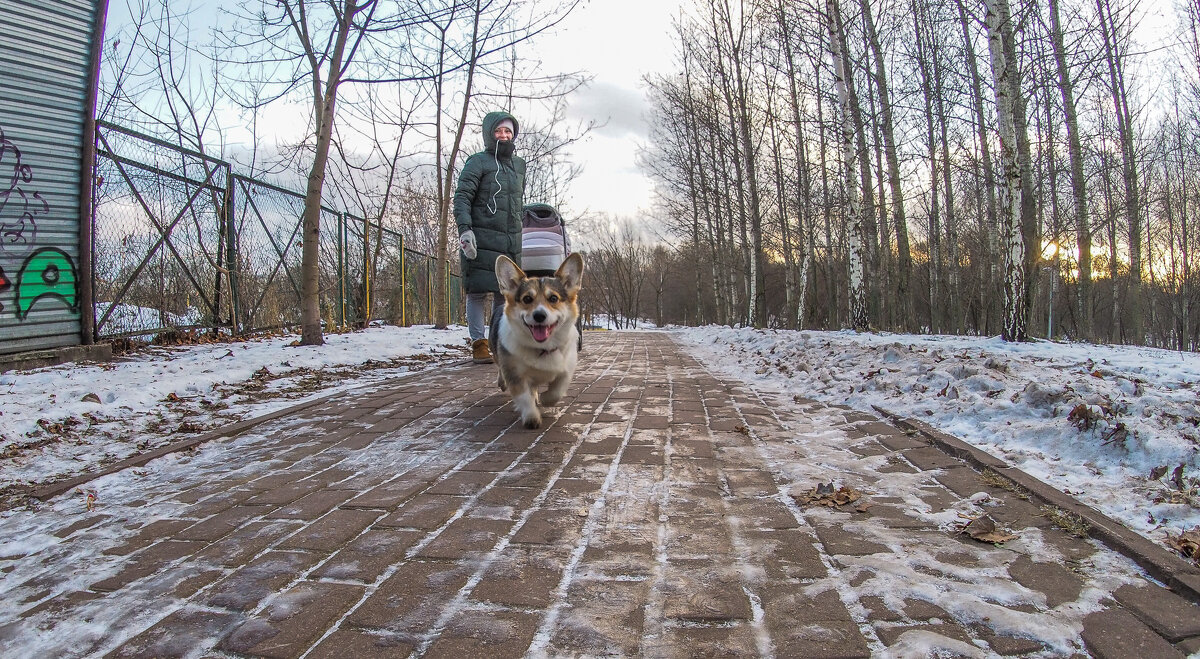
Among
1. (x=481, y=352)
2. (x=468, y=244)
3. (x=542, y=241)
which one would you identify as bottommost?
(x=481, y=352)

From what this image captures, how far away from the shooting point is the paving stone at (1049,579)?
1.73 meters

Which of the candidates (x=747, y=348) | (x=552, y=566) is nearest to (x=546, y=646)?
(x=552, y=566)

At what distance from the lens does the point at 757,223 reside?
17.7 meters

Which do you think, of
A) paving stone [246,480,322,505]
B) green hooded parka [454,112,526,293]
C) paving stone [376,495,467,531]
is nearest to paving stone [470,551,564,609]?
paving stone [376,495,467,531]

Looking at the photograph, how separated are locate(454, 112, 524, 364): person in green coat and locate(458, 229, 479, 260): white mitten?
0.02 meters

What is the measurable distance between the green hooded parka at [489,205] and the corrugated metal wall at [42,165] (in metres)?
4.36

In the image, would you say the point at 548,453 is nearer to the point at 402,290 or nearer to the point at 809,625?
the point at 809,625

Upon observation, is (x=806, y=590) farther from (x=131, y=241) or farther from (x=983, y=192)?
(x=983, y=192)

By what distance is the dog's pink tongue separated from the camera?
4.01 m

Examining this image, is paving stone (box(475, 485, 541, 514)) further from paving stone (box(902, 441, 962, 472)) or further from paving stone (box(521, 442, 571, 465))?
paving stone (box(902, 441, 962, 472))

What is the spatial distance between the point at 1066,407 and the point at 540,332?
3.38 metres

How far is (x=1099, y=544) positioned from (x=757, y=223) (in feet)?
53.8

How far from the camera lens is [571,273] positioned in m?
4.60

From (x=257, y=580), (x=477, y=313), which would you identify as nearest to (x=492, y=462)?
(x=257, y=580)
